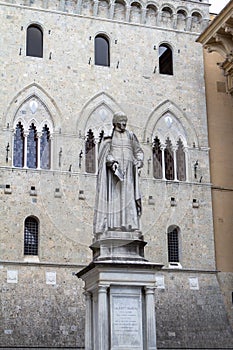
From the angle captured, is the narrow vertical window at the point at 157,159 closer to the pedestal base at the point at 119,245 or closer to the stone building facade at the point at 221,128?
the stone building facade at the point at 221,128

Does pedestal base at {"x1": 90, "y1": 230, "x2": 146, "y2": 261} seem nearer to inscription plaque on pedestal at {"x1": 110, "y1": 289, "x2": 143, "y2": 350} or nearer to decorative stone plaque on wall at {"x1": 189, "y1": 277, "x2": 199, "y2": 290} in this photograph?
inscription plaque on pedestal at {"x1": 110, "y1": 289, "x2": 143, "y2": 350}

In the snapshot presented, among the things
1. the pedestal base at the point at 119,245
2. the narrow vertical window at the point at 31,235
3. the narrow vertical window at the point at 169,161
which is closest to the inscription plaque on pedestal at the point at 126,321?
the pedestal base at the point at 119,245

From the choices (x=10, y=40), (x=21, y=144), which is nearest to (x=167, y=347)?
(x=21, y=144)

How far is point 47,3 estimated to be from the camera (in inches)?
804

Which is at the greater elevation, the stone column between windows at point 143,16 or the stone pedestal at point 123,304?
the stone column between windows at point 143,16

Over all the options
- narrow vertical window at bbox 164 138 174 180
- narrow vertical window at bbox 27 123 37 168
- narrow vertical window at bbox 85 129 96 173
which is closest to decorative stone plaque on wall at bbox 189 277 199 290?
narrow vertical window at bbox 164 138 174 180

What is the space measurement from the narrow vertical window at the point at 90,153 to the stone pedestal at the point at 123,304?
942 centimetres

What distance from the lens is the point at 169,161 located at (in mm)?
20547

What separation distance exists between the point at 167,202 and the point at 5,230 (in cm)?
475

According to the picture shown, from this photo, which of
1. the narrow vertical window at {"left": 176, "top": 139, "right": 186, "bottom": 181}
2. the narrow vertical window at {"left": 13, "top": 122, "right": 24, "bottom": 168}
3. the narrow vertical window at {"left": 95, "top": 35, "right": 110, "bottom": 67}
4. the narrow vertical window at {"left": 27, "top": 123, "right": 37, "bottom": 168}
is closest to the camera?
the narrow vertical window at {"left": 13, "top": 122, "right": 24, "bottom": 168}

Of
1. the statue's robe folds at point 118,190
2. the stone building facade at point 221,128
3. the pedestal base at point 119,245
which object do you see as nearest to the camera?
the pedestal base at point 119,245

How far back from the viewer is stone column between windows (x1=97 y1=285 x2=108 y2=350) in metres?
9.85

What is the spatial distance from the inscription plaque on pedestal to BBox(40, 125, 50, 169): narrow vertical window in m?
9.49

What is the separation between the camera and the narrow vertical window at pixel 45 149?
62.9ft
